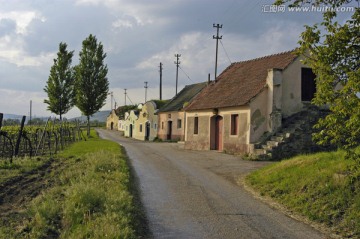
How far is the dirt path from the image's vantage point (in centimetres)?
909

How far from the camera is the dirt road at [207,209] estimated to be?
25.5 feet

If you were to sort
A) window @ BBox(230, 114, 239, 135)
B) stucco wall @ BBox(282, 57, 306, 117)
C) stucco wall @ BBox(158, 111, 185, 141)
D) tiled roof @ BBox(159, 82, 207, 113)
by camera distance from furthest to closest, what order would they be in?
tiled roof @ BBox(159, 82, 207, 113) < stucco wall @ BBox(158, 111, 185, 141) < window @ BBox(230, 114, 239, 135) < stucco wall @ BBox(282, 57, 306, 117)

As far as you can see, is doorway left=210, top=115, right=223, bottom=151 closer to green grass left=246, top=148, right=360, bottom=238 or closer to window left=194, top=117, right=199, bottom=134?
window left=194, top=117, right=199, bottom=134

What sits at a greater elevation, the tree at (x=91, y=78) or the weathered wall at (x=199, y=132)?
the tree at (x=91, y=78)

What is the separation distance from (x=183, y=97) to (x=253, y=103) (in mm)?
23530

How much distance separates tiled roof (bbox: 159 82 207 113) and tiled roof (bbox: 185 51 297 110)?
13110 millimetres

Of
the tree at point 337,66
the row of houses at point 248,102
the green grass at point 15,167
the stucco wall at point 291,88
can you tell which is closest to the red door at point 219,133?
the row of houses at point 248,102

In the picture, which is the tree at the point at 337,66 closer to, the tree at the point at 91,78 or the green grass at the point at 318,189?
the green grass at the point at 318,189

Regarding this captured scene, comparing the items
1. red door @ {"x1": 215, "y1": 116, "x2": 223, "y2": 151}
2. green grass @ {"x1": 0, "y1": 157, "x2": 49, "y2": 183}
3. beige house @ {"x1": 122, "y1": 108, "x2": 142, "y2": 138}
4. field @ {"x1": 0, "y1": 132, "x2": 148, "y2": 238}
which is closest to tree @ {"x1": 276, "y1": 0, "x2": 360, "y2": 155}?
field @ {"x1": 0, "y1": 132, "x2": 148, "y2": 238}

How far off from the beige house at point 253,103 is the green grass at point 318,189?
28.4 ft

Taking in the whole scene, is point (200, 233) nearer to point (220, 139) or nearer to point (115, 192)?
point (115, 192)

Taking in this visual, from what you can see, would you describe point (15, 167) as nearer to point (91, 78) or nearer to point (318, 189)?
point (318, 189)

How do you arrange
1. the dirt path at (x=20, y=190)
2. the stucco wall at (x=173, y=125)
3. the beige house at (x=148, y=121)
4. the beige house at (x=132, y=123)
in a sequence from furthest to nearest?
the beige house at (x=132, y=123), the beige house at (x=148, y=121), the stucco wall at (x=173, y=125), the dirt path at (x=20, y=190)

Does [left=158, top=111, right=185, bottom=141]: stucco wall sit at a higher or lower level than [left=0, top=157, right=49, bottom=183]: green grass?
higher
